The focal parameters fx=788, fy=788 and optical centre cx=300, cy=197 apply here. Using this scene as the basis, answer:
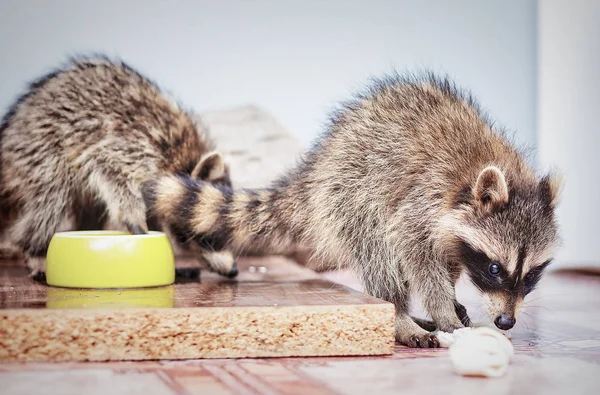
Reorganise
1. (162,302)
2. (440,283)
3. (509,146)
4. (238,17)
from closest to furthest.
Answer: (162,302) < (440,283) < (509,146) < (238,17)

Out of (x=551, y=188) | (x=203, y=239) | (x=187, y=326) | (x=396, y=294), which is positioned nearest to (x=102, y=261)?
(x=203, y=239)

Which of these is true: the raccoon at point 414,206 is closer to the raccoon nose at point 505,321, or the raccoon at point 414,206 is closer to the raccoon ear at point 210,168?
the raccoon nose at point 505,321

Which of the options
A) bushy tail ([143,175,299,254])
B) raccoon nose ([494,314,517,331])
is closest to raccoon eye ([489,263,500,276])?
raccoon nose ([494,314,517,331])

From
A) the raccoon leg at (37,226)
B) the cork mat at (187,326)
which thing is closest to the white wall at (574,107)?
the cork mat at (187,326)

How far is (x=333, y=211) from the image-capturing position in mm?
2773

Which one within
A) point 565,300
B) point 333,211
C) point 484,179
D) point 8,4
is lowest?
point 565,300

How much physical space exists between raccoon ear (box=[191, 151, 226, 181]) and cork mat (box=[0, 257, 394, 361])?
970mm

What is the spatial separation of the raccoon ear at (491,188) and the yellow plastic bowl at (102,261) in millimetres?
1189

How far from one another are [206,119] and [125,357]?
284cm

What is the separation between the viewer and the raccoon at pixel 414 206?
2.51 meters

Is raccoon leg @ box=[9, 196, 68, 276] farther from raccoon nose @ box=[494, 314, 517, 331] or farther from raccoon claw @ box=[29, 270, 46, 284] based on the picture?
raccoon nose @ box=[494, 314, 517, 331]

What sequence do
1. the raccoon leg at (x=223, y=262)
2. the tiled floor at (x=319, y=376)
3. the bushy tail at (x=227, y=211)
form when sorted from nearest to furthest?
the tiled floor at (x=319, y=376)
the bushy tail at (x=227, y=211)
the raccoon leg at (x=223, y=262)

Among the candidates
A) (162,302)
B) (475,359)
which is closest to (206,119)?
(162,302)

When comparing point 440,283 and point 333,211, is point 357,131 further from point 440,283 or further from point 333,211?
point 440,283
